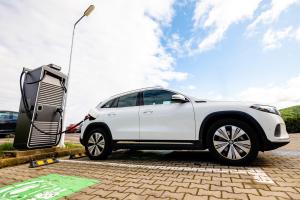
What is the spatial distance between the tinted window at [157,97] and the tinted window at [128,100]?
32cm

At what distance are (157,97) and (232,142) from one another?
1.93 meters

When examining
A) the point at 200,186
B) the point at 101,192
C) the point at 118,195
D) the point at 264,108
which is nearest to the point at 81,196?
the point at 101,192

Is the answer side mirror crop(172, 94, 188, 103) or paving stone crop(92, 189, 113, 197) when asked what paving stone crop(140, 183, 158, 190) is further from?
side mirror crop(172, 94, 188, 103)

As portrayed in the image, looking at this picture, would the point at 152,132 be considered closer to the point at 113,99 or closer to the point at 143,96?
the point at 143,96

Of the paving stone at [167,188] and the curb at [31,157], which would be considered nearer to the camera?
the paving stone at [167,188]

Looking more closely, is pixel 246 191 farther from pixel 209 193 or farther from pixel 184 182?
pixel 184 182

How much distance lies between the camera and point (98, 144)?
18.2ft

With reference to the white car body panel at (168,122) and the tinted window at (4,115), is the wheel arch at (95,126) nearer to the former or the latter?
the white car body panel at (168,122)

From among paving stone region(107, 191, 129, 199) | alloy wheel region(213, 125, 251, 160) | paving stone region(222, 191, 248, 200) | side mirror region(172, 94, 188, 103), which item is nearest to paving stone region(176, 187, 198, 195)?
paving stone region(222, 191, 248, 200)

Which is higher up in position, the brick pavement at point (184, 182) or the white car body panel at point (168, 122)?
the white car body panel at point (168, 122)

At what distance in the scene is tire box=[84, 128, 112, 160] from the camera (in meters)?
5.45

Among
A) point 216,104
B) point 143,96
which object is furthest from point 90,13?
point 216,104

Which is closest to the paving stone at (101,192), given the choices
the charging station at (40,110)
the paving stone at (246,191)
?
the paving stone at (246,191)

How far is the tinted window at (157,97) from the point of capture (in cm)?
500
